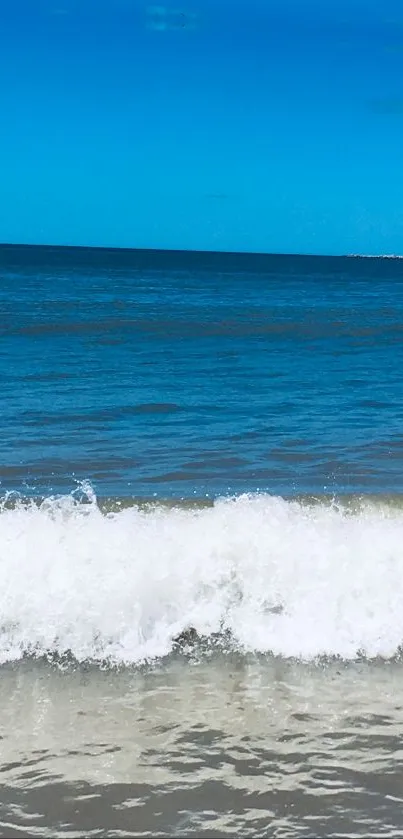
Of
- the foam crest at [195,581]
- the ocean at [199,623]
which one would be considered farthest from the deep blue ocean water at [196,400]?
the foam crest at [195,581]

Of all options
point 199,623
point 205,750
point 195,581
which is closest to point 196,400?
point 195,581

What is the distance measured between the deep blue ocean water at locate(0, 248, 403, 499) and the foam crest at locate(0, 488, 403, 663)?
1.81 metres

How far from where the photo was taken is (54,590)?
651 centimetres

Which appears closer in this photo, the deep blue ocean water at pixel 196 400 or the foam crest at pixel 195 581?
the foam crest at pixel 195 581

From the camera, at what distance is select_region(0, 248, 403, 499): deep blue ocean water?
32.9 ft

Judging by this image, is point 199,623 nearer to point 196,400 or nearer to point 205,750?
point 205,750

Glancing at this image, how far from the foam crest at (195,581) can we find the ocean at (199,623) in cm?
2

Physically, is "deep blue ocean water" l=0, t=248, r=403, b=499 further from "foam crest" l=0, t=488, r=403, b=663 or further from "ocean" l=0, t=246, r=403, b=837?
"foam crest" l=0, t=488, r=403, b=663

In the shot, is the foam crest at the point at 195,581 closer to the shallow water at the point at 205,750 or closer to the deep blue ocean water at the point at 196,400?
the shallow water at the point at 205,750

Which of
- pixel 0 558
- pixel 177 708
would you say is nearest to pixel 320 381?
pixel 0 558

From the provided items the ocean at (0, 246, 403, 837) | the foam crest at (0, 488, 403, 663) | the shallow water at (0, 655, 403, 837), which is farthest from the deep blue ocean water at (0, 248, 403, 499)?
the shallow water at (0, 655, 403, 837)

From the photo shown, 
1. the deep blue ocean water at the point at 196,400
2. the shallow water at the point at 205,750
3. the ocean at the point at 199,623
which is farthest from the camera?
the deep blue ocean water at the point at 196,400

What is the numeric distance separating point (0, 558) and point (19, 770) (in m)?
2.60

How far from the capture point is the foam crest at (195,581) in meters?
6.13
